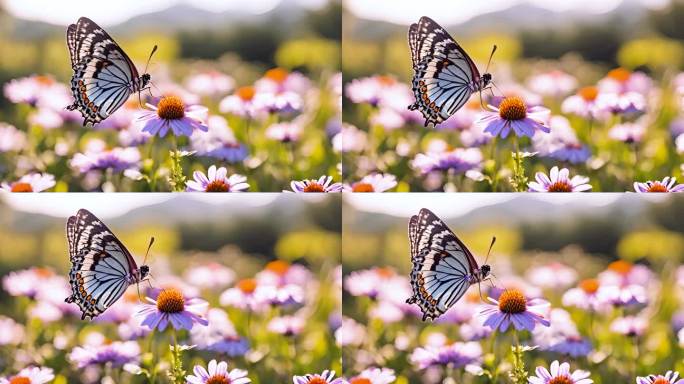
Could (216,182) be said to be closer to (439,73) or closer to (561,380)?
(439,73)

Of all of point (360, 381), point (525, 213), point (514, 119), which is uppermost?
point (514, 119)

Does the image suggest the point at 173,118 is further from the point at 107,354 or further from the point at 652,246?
the point at 652,246

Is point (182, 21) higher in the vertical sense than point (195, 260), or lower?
higher

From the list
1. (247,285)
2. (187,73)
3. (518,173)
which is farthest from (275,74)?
(518,173)

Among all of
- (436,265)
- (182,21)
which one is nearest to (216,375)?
(436,265)

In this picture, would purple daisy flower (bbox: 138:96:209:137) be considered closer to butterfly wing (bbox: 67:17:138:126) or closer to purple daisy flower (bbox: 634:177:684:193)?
butterfly wing (bbox: 67:17:138:126)

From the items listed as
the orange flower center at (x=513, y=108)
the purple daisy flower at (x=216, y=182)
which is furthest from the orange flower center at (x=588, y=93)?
the purple daisy flower at (x=216, y=182)
